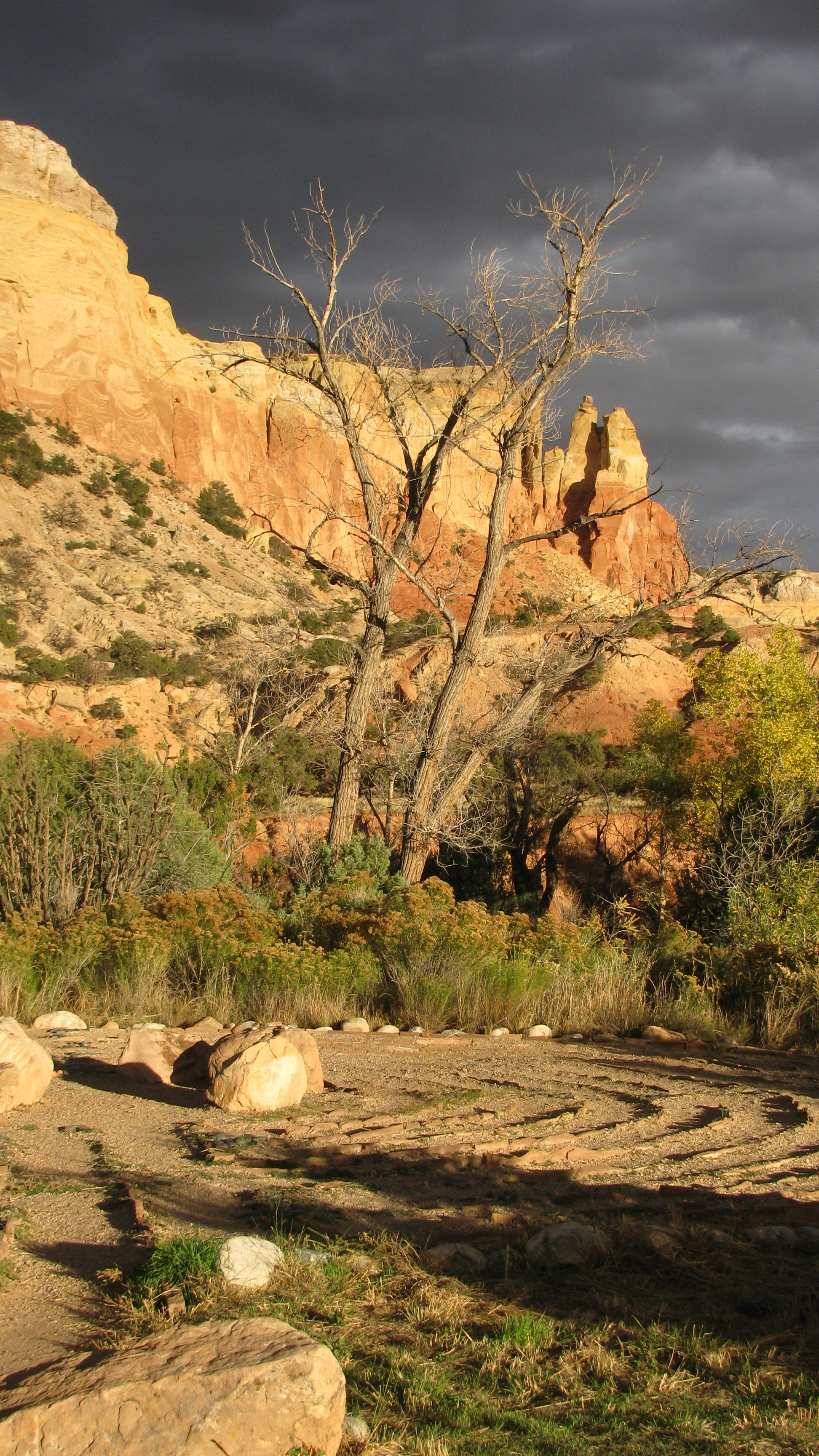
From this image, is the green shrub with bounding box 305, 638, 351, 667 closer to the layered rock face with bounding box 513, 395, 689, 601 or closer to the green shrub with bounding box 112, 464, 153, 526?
the green shrub with bounding box 112, 464, 153, 526

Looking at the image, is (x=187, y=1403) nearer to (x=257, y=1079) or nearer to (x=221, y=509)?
(x=257, y=1079)

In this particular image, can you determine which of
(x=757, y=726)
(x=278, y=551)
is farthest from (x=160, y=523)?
(x=757, y=726)

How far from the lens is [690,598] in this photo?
12.3m

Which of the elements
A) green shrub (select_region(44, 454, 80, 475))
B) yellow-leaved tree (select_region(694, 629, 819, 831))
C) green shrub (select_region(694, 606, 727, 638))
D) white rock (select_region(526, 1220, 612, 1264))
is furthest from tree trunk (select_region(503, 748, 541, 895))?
green shrub (select_region(44, 454, 80, 475))

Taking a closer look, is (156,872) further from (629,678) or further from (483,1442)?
(629,678)

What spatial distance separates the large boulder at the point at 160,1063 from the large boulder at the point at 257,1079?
401 millimetres

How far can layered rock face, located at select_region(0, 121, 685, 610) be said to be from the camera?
47281 millimetres

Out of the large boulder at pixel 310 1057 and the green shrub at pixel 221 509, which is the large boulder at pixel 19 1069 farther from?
the green shrub at pixel 221 509

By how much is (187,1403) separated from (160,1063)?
3.97 meters

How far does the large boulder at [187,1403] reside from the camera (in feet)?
6.34

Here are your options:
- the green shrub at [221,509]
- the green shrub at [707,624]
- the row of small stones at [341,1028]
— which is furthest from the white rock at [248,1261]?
the green shrub at [221,509]

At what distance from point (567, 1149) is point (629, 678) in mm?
25896

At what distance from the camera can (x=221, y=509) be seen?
171ft

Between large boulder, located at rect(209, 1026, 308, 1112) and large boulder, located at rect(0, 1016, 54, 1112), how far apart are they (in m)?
0.83
